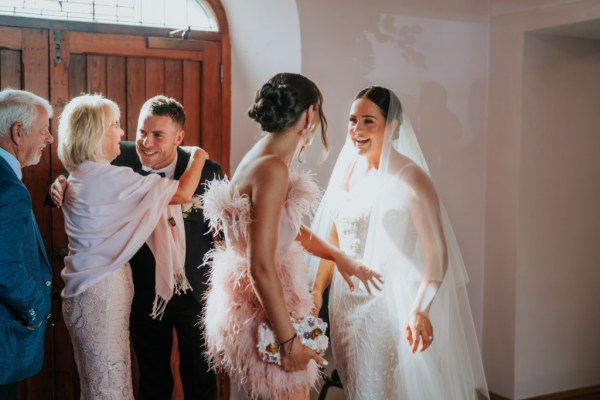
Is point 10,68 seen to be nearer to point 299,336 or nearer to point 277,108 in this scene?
point 277,108

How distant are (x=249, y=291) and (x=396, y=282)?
92cm

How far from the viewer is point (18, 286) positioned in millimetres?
2357

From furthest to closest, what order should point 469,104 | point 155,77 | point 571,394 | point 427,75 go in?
point 571,394, point 469,104, point 427,75, point 155,77

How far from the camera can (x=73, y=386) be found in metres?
3.88

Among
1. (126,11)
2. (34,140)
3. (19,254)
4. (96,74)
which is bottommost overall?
(19,254)

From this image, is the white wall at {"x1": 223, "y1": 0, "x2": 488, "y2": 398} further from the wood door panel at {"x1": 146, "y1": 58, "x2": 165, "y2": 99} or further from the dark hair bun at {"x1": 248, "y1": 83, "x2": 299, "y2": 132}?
the dark hair bun at {"x1": 248, "y1": 83, "x2": 299, "y2": 132}

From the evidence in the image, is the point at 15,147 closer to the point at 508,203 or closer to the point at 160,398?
the point at 160,398

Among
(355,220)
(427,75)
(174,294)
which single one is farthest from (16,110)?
(427,75)

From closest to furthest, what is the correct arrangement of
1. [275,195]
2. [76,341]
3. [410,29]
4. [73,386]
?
[275,195]
[76,341]
[73,386]
[410,29]

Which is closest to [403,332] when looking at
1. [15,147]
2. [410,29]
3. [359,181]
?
[359,181]

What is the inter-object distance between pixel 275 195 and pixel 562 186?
114 inches

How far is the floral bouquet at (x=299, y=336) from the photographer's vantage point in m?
2.41

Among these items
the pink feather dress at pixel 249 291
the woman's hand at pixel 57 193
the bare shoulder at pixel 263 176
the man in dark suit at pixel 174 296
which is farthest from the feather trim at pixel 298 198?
the woman's hand at pixel 57 193

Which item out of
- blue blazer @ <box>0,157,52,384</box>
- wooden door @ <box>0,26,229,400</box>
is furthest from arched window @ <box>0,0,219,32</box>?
blue blazer @ <box>0,157,52,384</box>
